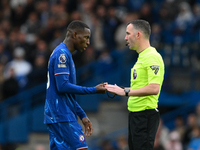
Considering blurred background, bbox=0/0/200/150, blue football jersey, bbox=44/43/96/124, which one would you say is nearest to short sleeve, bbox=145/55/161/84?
blue football jersey, bbox=44/43/96/124

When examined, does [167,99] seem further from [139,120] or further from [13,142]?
[139,120]

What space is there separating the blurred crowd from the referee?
6899 mm

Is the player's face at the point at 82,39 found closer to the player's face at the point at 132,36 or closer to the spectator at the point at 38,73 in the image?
the player's face at the point at 132,36

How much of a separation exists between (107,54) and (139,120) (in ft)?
24.3

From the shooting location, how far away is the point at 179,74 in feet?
41.9

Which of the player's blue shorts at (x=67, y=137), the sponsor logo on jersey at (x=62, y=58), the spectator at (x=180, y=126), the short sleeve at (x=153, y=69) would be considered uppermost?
the sponsor logo on jersey at (x=62, y=58)

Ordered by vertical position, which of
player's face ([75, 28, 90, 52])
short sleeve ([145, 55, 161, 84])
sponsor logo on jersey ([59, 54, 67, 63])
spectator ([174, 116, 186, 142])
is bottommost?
spectator ([174, 116, 186, 142])

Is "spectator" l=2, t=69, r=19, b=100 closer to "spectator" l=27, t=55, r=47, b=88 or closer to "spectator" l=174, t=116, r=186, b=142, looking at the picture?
"spectator" l=27, t=55, r=47, b=88

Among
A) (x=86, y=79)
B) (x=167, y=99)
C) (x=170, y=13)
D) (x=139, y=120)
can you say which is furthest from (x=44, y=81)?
(x=139, y=120)

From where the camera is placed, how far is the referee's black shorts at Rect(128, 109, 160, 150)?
18.3 ft

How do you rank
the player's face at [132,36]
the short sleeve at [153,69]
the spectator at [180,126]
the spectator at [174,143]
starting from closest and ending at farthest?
the short sleeve at [153,69]
the player's face at [132,36]
the spectator at [174,143]
the spectator at [180,126]

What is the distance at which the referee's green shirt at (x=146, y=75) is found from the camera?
542 cm

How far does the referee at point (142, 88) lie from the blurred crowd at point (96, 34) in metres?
6.90

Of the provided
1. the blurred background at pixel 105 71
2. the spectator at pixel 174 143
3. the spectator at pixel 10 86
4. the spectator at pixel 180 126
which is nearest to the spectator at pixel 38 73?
the blurred background at pixel 105 71
